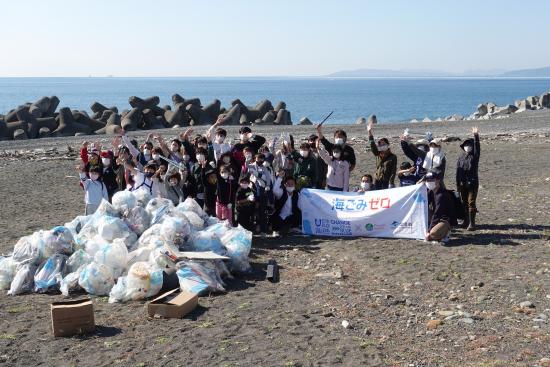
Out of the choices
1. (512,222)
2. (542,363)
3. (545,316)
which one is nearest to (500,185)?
(512,222)

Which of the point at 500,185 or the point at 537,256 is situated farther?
the point at 500,185

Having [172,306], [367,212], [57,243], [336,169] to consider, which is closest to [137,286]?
[172,306]

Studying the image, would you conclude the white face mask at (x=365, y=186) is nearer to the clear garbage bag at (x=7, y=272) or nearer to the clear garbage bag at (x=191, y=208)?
the clear garbage bag at (x=191, y=208)

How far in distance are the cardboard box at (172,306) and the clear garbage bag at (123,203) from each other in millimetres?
2302

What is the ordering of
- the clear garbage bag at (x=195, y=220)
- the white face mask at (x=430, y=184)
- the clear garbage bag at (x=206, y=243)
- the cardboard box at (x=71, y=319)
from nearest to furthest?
the cardboard box at (x=71, y=319), the clear garbage bag at (x=206, y=243), the clear garbage bag at (x=195, y=220), the white face mask at (x=430, y=184)

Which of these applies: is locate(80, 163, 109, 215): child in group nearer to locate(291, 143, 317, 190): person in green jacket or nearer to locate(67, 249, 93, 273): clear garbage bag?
locate(67, 249, 93, 273): clear garbage bag

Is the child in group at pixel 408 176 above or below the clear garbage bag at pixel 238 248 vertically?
above

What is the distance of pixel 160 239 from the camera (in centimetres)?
969

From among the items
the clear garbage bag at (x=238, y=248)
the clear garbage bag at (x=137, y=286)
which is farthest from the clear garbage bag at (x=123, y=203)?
the clear garbage bag at (x=137, y=286)

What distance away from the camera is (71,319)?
7.65 m

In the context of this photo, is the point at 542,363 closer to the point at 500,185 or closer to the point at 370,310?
the point at 370,310

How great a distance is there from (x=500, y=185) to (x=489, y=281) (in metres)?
8.69

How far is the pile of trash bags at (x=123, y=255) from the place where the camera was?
9.07m

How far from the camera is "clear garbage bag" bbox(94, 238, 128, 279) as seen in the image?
9.28 metres
